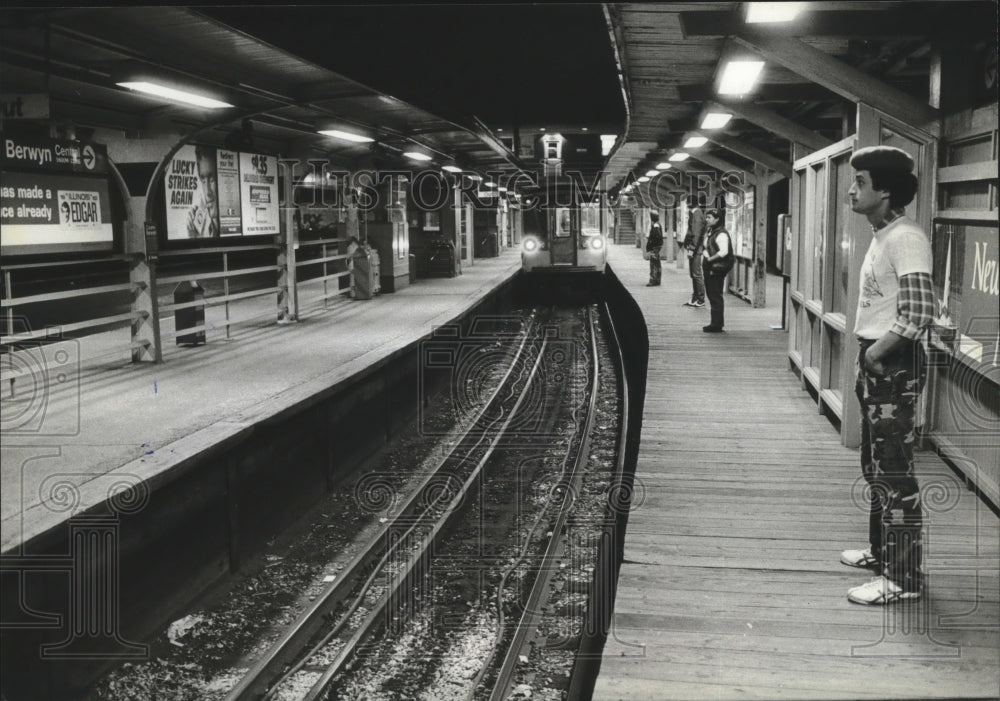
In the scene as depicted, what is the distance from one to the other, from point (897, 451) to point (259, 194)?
10744mm

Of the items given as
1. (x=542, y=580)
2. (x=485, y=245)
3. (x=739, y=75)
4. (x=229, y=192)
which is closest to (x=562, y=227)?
(x=229, y=192)

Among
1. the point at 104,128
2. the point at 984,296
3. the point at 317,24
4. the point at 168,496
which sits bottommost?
the point at 168,496

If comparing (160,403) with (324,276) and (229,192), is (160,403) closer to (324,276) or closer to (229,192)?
(229,192)

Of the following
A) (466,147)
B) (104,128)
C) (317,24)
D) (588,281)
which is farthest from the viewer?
(588,281)

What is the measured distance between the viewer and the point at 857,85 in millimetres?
5160

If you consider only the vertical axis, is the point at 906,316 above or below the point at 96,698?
above

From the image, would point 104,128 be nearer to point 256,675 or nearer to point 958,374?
point 256,675

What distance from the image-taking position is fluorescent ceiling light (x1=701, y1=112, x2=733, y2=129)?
9.62 metres

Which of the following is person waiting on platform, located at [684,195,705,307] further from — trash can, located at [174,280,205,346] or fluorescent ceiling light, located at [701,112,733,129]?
trash can, located at [174,280,205,346]

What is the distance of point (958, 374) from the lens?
16.7ft

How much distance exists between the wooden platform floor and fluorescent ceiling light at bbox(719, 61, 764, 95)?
2.49m

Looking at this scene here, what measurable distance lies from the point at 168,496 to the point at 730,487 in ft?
10.7

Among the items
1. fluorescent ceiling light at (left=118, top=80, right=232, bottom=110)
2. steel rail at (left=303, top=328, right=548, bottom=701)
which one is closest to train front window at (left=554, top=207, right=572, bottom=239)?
steel rail at (left=303, top=328, right=548, bottom=701)

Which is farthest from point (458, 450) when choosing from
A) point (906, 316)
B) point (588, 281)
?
point (588, 281)
